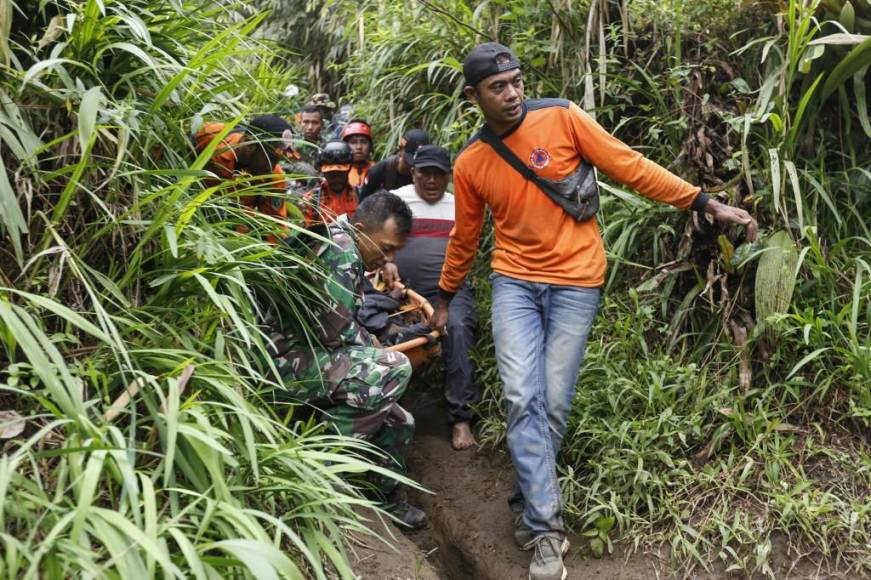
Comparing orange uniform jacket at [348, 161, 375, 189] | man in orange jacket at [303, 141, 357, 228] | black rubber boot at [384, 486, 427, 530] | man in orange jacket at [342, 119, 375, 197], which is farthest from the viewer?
man in orange jacket at [342, 119, 375, 197]

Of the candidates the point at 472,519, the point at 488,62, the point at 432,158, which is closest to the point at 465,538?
the point at 472,519

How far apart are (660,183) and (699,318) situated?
93cm

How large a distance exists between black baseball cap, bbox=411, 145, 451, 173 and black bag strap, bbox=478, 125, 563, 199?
1556 mm

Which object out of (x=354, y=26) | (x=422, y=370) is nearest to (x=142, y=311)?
(x=422, y=370)

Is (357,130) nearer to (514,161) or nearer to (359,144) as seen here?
(359,144)

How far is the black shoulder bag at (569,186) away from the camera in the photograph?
368cm

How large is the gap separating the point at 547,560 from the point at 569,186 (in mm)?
1566

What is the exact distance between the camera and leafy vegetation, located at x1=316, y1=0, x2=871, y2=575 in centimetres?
362

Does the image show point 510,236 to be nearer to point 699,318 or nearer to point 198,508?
point 699,318

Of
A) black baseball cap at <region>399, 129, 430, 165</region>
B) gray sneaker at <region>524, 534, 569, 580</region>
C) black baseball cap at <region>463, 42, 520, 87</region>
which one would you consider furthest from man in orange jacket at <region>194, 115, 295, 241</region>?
black baseball cap at <region>399, 129, 430, 165</region>

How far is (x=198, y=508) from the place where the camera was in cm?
228

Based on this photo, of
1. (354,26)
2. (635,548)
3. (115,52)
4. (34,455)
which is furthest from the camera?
(354,26)

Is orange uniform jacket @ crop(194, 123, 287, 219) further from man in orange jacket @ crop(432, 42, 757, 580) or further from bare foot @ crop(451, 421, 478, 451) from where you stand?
bare foot @ crop(451, 421, 478, 451)

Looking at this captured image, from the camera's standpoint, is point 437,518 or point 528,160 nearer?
point 528,160
